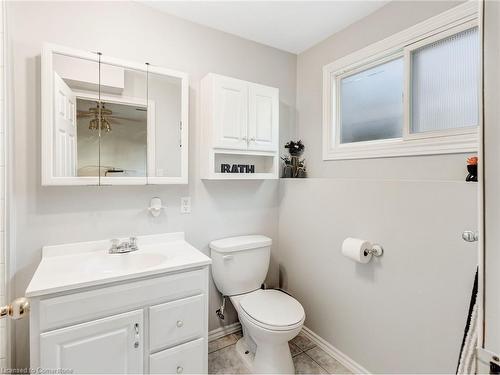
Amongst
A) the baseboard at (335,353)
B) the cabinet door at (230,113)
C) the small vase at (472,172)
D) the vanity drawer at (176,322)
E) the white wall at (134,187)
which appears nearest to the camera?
the small vase at (472,172)

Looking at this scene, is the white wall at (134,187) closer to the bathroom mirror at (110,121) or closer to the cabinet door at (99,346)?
the bathroom mirror at (110,121)

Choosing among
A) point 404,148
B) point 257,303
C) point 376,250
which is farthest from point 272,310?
Answer: point 404,148

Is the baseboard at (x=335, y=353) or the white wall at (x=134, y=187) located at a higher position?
the white wall at (x=134, y=187)

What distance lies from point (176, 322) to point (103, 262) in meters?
0.56

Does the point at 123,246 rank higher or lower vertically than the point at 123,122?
lower

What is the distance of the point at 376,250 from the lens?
161cm

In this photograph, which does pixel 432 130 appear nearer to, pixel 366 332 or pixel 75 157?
pixel 366 332

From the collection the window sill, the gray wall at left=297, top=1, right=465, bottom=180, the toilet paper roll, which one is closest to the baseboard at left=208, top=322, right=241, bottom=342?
the toilet paper roll

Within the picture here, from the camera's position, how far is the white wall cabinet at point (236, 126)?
1891 millimetres

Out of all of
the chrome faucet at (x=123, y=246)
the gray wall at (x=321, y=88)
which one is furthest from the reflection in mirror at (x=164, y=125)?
the gray wall at (x=321, y=88)

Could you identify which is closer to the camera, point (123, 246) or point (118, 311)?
point (118, 311)

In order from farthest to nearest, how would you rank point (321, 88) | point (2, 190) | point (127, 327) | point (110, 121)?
1. point (321, 88)
2. point (110, 121)
3. point (127, 327)
4. point (2, 190)

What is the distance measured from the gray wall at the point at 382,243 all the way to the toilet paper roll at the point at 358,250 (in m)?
0.07

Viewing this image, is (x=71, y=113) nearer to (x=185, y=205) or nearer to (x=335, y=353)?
(x=185, y=205)
